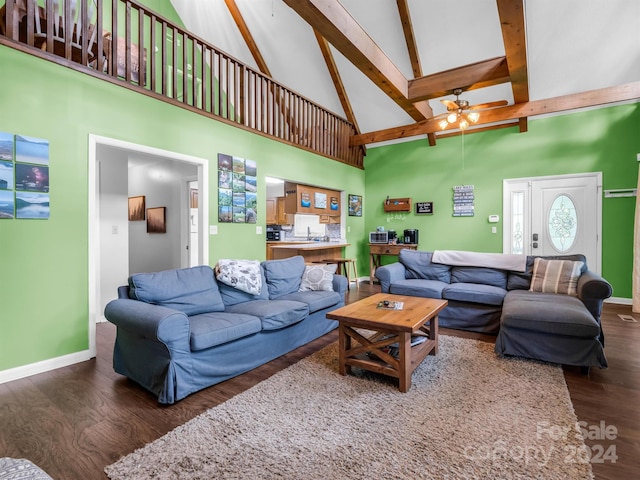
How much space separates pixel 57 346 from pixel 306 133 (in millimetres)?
4710

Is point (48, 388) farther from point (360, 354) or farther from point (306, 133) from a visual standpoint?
point (306, 133)

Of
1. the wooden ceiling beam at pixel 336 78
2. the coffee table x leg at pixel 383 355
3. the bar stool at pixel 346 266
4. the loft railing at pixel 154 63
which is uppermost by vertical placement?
the wooden ceiling beam at pixel 336 78

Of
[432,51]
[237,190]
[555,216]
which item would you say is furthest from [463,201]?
[237,190]

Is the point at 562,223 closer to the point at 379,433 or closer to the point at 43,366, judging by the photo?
the point at 379,433

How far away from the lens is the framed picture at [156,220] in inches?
242

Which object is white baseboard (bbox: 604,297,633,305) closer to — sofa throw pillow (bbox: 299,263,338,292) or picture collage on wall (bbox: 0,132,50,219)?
sofa throw pillow (bbox: 299,263,338,292)

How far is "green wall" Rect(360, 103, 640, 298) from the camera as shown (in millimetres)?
5172

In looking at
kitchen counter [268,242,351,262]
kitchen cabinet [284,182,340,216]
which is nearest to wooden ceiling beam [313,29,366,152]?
kitchen cabinet [284,182,340,216]

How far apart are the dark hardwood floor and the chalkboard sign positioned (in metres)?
4.20

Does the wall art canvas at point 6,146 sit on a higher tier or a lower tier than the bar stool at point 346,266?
higher

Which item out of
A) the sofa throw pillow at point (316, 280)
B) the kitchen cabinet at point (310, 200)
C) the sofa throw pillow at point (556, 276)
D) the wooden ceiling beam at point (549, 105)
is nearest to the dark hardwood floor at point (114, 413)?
the sofa throw pillow at point (556, 276)

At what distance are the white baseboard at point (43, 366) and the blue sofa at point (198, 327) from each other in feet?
1.98

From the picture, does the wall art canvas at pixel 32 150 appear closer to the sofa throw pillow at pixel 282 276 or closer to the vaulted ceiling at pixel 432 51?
the sofa throw pillow at pixel 282 276

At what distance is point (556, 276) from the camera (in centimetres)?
370
